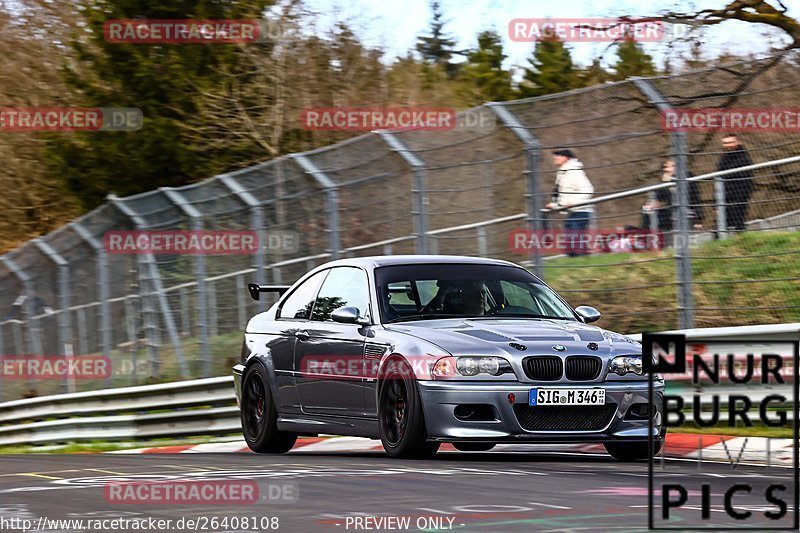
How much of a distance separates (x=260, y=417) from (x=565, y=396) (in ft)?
10.8

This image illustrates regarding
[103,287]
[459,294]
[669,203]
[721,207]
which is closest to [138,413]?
[103,287]

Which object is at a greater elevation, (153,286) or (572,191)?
(572,191)

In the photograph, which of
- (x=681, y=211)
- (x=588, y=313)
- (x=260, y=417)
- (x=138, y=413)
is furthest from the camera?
(x=138, y=413)

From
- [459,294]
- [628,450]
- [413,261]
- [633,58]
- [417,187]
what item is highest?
[633,58]

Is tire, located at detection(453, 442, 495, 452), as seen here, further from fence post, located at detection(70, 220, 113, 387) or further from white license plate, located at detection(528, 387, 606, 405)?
fence post, located at detection(70, 220, 113, 387)

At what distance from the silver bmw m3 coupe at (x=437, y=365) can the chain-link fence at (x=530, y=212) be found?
211cm

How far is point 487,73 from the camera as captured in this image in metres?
59.9

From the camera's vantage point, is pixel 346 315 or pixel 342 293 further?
pixel 342 293

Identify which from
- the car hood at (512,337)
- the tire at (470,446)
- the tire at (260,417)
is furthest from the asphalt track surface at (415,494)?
the tire at (260,417)

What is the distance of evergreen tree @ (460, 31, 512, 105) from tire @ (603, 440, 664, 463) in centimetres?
3689

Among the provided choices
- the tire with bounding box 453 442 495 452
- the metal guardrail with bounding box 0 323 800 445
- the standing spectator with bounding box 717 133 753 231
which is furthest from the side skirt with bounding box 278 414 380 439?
the standing spectator with bounding box 717 133 753 231

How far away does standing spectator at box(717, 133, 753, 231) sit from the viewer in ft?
42.0

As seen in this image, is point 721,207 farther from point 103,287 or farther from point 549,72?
point 549,72

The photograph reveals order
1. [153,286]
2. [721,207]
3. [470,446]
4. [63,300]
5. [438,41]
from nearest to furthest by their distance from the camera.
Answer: [470,446], [721,207], [153,286], [63,300], [438,41]
